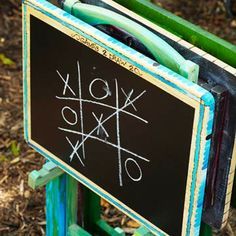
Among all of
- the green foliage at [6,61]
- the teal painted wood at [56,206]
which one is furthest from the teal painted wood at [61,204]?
the green foliage at [6,61]

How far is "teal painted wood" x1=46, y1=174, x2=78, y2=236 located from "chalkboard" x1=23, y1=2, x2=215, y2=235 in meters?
0.18

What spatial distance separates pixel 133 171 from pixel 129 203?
0.12 meters

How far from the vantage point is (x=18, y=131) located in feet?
12.0

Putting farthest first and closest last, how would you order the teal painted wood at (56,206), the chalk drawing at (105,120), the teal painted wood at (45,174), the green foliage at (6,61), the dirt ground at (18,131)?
the green foliage at (6,61), the dirt ground at (18,131), the teal painted wood at (56,206), the teal painted wood at (45,174), the chalk drawing at (105,120)

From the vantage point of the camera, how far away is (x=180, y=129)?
200 centimetres

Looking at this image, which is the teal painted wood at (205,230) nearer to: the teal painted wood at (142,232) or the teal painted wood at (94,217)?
the teal painted wood at (142,232)

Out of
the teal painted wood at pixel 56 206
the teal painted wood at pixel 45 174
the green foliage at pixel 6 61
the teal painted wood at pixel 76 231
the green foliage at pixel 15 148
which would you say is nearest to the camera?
the teal painted wood at pixel 45 174

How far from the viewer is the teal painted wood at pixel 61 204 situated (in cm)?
263

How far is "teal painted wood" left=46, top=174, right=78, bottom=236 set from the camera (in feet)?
8.63

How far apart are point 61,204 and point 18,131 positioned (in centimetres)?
103

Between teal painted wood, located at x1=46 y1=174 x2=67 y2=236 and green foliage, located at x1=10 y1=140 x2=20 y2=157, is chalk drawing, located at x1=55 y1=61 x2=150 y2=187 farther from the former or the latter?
green foliage, located at x1=10 y1=140 x2=20 y2=157

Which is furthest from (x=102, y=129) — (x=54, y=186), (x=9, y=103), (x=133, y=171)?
(x=9, y=103)

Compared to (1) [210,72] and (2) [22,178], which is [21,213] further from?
(1) [210,72]

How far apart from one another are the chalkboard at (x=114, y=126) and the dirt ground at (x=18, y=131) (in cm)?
83
